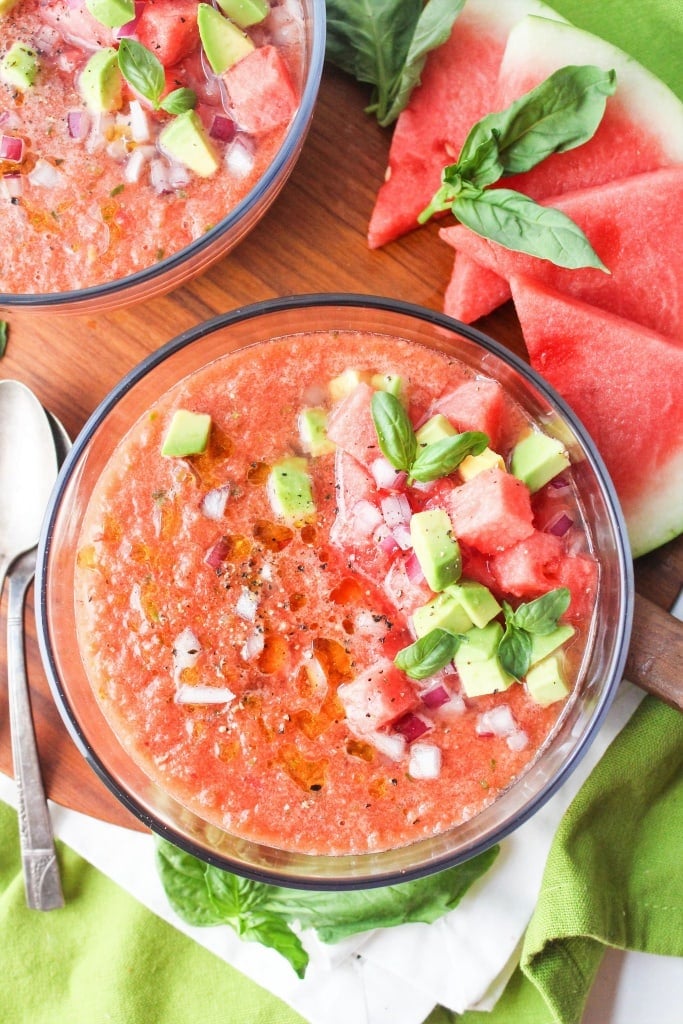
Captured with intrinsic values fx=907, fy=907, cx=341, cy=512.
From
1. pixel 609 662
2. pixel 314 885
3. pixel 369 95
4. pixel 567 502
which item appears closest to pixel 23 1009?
pixel 314 885

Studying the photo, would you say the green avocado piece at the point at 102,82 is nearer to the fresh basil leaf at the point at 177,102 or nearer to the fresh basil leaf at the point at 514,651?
the fresh basil leaf at the point at 177,102

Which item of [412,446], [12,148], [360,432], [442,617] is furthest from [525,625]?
[12,148]

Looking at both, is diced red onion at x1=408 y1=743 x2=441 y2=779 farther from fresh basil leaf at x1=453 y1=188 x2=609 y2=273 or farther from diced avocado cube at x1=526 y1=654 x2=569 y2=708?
fresh basil leaf at x1=453 y1=188 x2=609 y2=273

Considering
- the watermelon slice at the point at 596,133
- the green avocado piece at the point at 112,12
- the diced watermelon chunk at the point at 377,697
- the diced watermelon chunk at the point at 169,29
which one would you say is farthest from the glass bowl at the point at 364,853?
the green avocado piece at the point at 112,12

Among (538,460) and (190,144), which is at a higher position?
(190,144)

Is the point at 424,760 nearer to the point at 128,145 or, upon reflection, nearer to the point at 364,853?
the point at 364,853

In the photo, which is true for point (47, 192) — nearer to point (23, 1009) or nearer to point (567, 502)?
point (567, 502)
